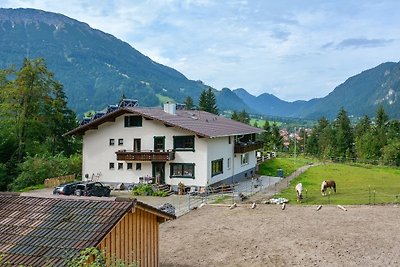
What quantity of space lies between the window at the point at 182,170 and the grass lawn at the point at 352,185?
7740 mm

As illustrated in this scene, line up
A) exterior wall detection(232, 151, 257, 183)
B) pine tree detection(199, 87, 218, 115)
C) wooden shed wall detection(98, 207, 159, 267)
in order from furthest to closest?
1. pine tree detection(199, 87, 218, 115)
2. exterior wall detection(232, 151, 257, 183)
3. wooden shed wall detection(98, 207, 159, 267)

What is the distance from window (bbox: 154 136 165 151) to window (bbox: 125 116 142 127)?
2.11 metres

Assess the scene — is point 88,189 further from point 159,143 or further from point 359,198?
point 359,198

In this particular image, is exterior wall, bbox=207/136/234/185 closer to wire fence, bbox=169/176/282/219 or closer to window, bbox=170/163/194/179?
wire fence, bbox=169/176/282/219

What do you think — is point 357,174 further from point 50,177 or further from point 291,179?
point 50,177

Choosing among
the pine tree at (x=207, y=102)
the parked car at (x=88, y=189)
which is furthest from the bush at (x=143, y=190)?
the pine tree at (x=207, y=102)

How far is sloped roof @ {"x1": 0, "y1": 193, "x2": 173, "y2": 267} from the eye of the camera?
1044cm

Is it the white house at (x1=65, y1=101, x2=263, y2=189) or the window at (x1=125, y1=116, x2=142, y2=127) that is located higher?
the window at (x1=125, y1=116, x2=142, y2=127)

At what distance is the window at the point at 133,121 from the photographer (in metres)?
39.4

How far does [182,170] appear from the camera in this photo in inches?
1486

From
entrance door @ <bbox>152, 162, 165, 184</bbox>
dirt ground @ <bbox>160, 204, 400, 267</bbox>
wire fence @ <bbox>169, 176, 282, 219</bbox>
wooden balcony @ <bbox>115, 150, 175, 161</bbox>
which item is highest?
wooden balcony @ <bbox>115, 150, 175, 161</bbox>

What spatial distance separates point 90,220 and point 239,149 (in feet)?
107

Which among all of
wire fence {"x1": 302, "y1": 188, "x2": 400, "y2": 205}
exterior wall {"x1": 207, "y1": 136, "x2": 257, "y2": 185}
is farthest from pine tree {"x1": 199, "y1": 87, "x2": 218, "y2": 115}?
wire fence {"x1": 302, "y1": 188, "x2": 400, "y2": 205}

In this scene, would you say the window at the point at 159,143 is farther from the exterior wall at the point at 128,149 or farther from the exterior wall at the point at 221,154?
the exterior wall at the point at 221,154
